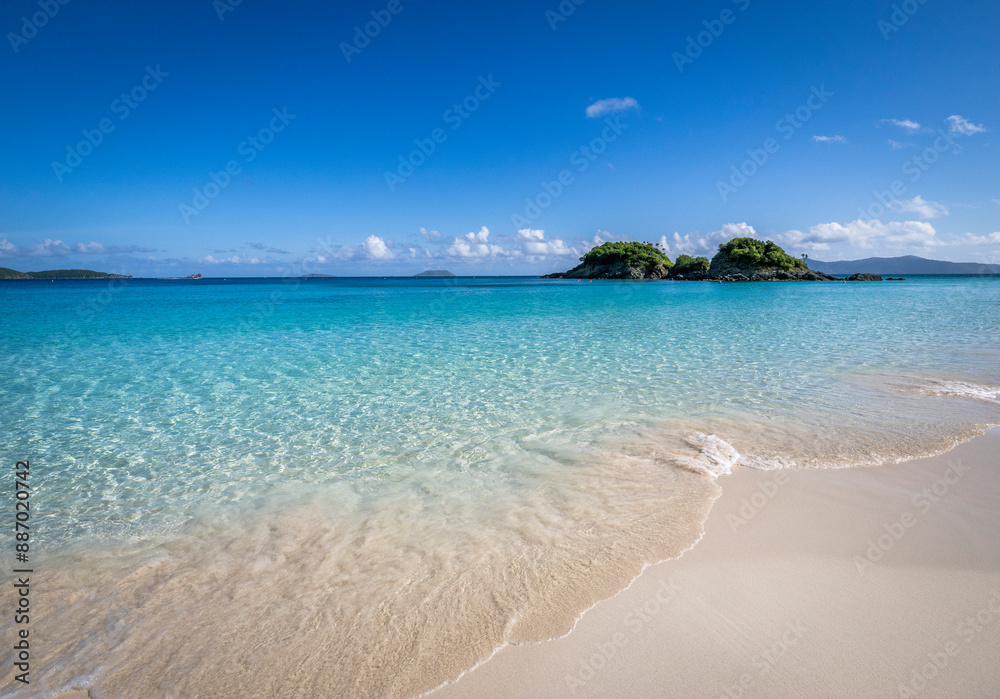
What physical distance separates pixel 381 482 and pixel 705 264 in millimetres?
122030

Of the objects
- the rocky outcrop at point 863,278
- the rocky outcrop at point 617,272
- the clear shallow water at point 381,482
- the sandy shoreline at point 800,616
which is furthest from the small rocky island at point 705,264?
the sandy shoreline at point 800,616

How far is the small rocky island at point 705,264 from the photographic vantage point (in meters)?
101

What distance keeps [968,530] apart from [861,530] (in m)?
0.97

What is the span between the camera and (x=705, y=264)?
374ft

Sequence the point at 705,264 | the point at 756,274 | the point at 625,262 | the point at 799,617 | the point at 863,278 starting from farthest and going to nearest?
the point at 625,262, the point at 705,264, the point at 863,278, the point at 756,274, the point at 799,617

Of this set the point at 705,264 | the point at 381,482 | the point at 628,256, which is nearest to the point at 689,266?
the point at 705,264

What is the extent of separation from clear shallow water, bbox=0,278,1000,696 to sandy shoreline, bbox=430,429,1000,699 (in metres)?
0.29

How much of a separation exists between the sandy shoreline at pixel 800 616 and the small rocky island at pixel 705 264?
352 ft

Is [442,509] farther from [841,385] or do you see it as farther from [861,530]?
[841,385]

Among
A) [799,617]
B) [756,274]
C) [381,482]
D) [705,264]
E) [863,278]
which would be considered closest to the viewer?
[799,617]

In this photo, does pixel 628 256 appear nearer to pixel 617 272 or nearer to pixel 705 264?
pixel 617 272

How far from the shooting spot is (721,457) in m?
6.15

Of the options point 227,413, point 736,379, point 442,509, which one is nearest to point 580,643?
point 442,509

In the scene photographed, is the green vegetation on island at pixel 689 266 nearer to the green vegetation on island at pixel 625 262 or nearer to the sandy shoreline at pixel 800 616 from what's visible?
the green vegetation on island at pixel 625 262
